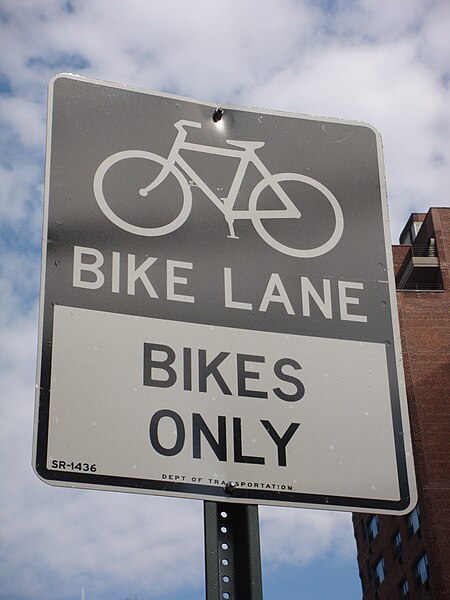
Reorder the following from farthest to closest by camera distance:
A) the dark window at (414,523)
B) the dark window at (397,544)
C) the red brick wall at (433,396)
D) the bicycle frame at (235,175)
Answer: the dark window at (397,544) → the dark window at (414,523) → the red brick wall at (433,396) → the bicycle frame at (235,175)

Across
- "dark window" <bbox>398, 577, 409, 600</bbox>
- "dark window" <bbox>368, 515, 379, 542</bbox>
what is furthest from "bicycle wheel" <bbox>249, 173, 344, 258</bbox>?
"dark window" <bbox>368, 515, 379, 542</bbox>

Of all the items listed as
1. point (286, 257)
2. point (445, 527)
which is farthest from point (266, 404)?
point (445, 527)

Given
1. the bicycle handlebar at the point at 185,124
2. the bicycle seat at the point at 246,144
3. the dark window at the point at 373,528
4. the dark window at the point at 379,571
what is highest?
the dark window at the point at 373,528

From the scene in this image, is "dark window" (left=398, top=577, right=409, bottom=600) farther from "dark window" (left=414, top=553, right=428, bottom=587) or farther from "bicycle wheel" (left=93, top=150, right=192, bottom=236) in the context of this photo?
"bicycle wheel" (left=93, top=150, right=192, bottom=236)

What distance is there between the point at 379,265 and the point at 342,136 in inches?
22.2

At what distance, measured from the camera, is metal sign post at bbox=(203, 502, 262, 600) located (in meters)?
2.76

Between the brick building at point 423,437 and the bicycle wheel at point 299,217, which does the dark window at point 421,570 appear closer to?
the brick building at point 423,437

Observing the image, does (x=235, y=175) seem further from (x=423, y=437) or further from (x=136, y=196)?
(x=423, y=437)

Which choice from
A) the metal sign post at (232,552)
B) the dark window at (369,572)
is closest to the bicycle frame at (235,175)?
the metal sign post at (232,552)

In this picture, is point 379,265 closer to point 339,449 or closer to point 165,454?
point 339,449

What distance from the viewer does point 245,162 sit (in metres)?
3.50

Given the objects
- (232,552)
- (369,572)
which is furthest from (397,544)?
(232,552)

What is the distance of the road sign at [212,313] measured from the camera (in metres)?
2.88

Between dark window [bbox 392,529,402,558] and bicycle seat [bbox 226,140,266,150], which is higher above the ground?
dark window [bbox 392,529,402,558]
